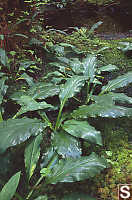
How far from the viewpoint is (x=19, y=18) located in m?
2.96

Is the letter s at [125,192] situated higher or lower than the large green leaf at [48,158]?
lower

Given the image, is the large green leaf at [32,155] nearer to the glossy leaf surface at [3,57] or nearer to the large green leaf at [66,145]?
the large green leaf at [66,145]

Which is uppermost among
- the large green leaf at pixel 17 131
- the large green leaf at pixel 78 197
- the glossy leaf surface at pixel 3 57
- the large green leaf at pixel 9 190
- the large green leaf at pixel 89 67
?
the glossy leaf surface at pixel 3 57

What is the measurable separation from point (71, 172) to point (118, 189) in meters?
0.40

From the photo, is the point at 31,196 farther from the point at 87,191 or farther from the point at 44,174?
the point at 87,191

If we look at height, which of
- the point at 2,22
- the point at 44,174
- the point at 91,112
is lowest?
the point at 44,174

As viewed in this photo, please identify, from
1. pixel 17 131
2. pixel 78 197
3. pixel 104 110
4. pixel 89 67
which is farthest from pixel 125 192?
pixel 89 67

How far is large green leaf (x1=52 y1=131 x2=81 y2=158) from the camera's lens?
58.1 inches

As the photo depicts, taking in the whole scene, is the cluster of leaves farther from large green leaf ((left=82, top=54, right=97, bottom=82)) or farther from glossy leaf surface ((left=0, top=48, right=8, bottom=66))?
glossy leaf surface ((left=0, top=48, right=8, bottom=66))

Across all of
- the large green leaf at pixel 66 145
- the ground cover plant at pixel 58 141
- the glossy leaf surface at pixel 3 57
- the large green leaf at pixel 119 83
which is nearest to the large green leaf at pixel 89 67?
the ground cover plant at pixel 58 141

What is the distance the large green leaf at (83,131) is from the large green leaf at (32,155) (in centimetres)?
26

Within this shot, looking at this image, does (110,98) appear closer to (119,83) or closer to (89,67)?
(119,83)

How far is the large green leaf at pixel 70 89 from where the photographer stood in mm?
1997

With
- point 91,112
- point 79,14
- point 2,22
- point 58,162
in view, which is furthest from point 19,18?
point 79,14
